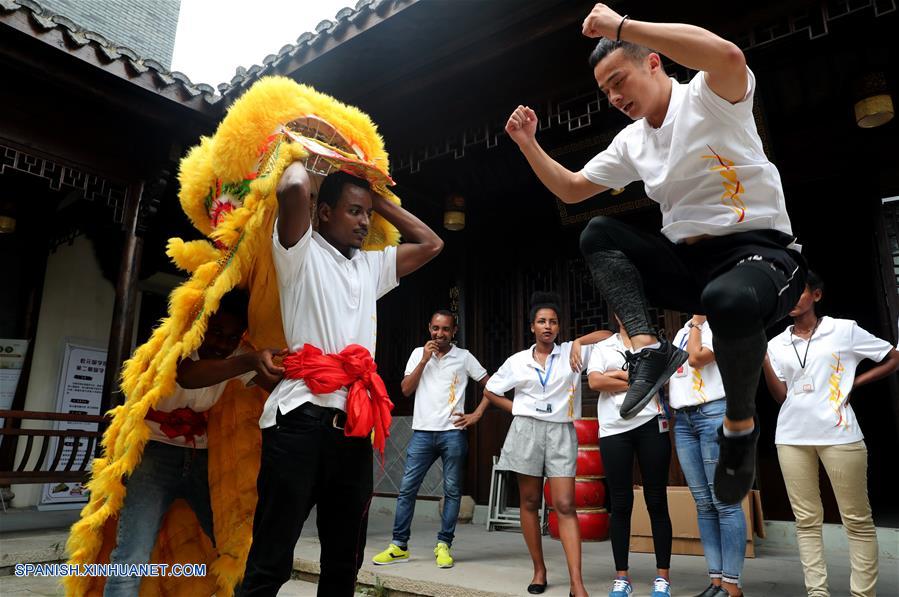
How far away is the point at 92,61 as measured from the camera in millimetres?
5219

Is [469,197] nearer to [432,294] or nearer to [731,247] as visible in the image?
[432,294]

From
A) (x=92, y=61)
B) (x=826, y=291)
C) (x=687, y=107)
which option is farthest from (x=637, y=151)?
(x=826, y=291)

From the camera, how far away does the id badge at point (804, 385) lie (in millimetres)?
3826

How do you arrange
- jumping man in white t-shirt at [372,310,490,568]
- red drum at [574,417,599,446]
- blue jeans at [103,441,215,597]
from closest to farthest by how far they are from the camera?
1. blue jeans at [103,441,215,597]
2. jumping man in white t-shirt at [372,310,490,568]
3. red drum at [574,417,599,446]

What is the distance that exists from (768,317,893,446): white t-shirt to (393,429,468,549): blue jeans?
251 cm

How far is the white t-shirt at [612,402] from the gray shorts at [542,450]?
0.86 ft

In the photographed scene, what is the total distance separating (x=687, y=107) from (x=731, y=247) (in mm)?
479

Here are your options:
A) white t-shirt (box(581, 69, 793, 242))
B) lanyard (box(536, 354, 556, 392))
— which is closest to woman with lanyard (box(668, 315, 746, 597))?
lanyard (box(536, 354, 556, 392))

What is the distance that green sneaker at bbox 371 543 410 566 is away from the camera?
476 cm

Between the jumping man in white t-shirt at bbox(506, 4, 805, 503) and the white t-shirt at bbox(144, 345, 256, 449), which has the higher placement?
the jumping man in white t-shirt at bbox(506, 4, 805, 503)

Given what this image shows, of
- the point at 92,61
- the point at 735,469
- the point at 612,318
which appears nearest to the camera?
the point at 735,469

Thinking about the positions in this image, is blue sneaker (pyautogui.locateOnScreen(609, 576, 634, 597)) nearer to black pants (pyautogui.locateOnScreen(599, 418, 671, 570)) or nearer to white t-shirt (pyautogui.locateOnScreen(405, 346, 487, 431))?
black pants (pyautogui.locateOnScreen(599, 418, 671, 570))

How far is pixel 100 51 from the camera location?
5.21 meters

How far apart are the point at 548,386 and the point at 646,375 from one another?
8.12 feet
